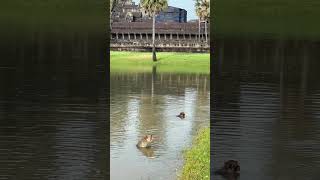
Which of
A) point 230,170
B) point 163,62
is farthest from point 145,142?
point 163,62

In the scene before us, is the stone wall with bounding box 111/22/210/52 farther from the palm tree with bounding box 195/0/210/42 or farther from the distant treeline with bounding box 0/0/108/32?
the distant treeline with bounding box 0/0/108/32

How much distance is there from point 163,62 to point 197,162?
130 ft

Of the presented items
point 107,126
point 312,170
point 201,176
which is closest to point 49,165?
point 107,126

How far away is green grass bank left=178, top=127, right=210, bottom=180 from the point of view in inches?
431

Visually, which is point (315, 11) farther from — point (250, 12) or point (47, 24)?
point (47, 24)

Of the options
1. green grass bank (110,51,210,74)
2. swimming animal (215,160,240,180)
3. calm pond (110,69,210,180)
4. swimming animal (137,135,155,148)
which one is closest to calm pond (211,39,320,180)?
swimming animal (215,160,240,180)

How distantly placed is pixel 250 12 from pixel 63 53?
2.90 m

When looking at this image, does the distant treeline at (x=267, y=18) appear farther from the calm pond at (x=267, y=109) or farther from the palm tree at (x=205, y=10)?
the palm tree at (x=205, y=10)

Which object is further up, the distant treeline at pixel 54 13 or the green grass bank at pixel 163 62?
the distant treeline at pixel 54 13

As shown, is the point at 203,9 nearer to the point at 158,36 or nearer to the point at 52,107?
the point at 158,36

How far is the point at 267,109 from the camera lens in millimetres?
8930

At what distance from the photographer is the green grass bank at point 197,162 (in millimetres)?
10948

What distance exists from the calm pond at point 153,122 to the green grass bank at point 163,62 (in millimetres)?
10116

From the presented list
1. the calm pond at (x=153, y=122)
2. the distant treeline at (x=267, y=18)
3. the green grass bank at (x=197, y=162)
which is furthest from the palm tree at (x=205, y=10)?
the distant treeline at (x=267, y=18)
